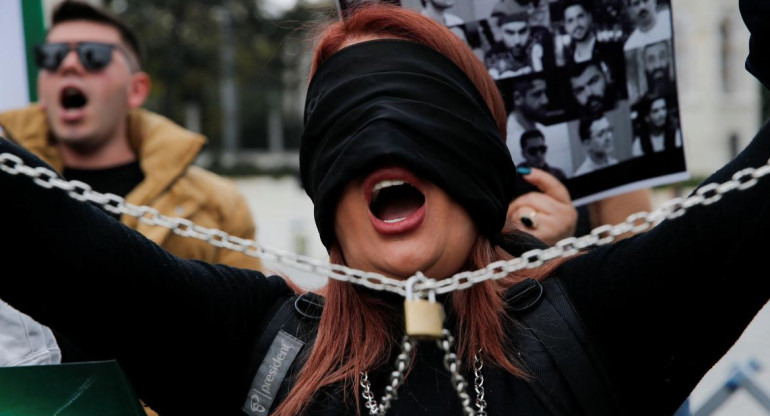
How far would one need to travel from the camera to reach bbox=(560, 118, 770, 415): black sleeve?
1.69m

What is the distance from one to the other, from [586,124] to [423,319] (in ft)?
3.95

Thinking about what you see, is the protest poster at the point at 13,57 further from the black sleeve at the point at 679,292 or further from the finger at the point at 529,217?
the black sleeve at the point at 679,292

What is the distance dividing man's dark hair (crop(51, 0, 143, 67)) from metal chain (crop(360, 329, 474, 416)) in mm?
3205

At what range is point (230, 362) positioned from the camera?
1.92 m

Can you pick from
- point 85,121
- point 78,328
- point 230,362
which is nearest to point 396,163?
point 230,362

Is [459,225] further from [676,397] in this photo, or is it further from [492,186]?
[676,397]

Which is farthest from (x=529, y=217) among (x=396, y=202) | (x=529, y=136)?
(x=396, y=202)

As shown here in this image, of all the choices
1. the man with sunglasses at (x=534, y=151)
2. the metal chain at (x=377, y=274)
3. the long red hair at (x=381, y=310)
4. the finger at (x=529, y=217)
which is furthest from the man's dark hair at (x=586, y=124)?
the metal chain at (x=377, y=274)

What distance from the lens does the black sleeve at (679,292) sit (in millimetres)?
1694

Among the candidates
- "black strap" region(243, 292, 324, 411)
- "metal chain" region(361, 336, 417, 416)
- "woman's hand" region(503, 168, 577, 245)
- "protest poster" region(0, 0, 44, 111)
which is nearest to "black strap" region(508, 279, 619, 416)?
"metal chain" region(361, 336, 417, 416)

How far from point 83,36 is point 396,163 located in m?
2.99

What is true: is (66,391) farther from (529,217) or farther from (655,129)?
(655,129)

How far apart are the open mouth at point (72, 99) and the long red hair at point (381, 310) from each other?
8.33ft

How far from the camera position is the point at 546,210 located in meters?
2.60
